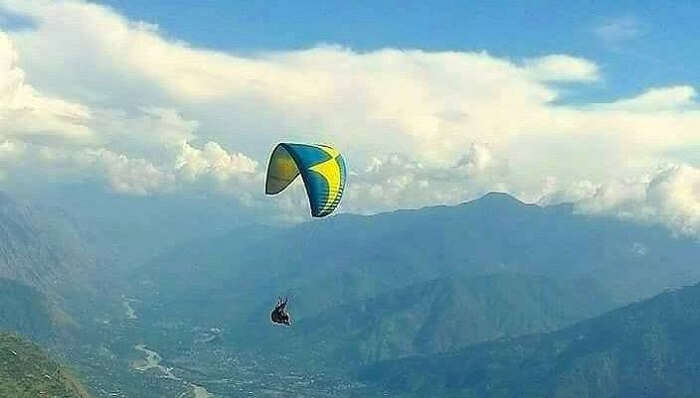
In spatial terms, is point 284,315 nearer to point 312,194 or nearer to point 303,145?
point 312,194

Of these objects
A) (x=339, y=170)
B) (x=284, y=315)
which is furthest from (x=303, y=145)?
(x=284, y=315)

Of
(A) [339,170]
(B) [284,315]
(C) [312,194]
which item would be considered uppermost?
(A) [339,170]

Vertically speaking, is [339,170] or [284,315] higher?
[339,170]

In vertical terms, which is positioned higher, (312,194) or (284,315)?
(312,194)

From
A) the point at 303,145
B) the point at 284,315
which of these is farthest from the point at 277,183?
the point at 284,315

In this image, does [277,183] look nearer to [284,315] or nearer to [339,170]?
[339,170]

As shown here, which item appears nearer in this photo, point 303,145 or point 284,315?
point 284,315
